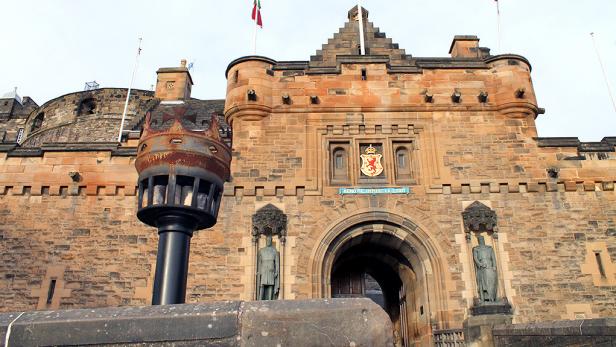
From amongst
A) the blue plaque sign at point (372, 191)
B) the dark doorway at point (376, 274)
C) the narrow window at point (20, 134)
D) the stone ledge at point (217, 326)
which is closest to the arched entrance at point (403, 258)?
the dark doorway at point (376, 274)

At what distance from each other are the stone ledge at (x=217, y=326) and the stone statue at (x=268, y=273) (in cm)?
917

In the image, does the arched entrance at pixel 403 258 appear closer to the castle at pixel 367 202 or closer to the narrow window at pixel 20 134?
the castle at pixel 367 202

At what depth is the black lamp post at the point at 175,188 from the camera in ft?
15.1

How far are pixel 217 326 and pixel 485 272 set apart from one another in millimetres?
10571

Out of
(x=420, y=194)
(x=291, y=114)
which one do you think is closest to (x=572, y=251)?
(x=420, y=194)

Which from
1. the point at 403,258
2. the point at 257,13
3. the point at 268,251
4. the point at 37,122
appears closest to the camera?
the point at 268,251

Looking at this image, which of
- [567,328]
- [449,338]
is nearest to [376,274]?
[449,338]

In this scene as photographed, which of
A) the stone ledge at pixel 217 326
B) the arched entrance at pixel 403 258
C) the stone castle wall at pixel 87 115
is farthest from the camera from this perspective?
the stone castle wall at pixel 87 115

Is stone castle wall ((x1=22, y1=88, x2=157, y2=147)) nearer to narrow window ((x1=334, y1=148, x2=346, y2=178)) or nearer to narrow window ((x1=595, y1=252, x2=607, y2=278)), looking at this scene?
narrow window ((x1=334, y1=148, x2=346, y2=178))

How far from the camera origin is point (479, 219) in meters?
12.2

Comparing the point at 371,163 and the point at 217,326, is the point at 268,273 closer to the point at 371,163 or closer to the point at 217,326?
the point at 371,163

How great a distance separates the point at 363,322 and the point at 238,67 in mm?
12787

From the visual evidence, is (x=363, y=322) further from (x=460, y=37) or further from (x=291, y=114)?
(x=460, y=37)

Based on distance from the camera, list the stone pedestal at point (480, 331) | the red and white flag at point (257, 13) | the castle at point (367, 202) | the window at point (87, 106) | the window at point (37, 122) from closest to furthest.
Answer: the stone pedestal at point (480, 331) → the castle at point (367, 202) → the red and white flag at point (257, 13) → the window at point (87, 106) → the window at point (37, 122)
